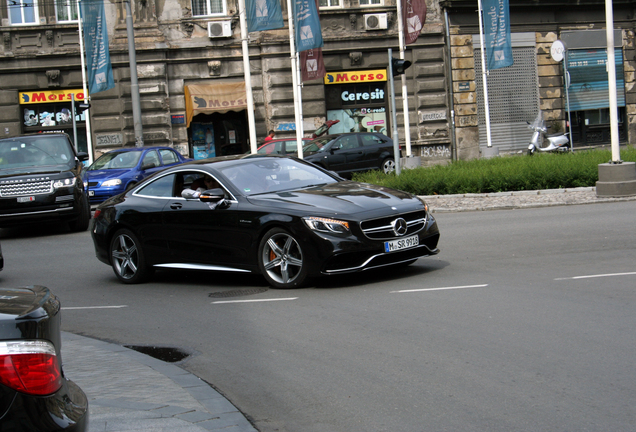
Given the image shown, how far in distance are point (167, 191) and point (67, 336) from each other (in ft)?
10.2

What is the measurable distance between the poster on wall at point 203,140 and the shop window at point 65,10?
6.25 metres

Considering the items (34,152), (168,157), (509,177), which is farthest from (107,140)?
(509,177)

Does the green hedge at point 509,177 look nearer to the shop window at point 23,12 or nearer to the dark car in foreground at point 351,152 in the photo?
the dark car in foreground at point 351,152

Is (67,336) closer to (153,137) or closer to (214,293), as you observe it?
(214,293)

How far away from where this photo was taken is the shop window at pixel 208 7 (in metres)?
31.2

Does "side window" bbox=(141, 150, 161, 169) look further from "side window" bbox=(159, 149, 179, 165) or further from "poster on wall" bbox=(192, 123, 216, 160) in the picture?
"poster on wall" bbox=(192, 123, 216, 160)

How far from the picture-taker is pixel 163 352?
21.2 feet

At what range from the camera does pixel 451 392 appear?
4758mm

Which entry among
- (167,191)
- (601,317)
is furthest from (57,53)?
(601,317)

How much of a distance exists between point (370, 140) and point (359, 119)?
6.40 metres

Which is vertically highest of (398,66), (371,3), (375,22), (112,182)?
(371,3)

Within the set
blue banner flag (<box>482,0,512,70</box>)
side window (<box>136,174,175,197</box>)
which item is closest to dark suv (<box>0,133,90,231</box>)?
side window (<box>136,174,175,197</box>)

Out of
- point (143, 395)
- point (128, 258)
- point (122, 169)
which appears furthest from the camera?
point (122, 169)

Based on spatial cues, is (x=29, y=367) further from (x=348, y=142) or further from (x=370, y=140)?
(x=370, y=140)
